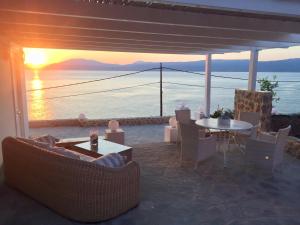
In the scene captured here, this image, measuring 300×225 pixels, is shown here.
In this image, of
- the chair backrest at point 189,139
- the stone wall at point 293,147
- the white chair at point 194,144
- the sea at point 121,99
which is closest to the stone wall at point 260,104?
the stone wall at point 293,147

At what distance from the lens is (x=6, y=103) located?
5.05 metres

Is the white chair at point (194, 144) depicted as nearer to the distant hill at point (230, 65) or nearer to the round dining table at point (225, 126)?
the round dining table at point (225, 126)

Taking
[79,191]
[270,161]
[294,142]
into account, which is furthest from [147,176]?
[294,142]

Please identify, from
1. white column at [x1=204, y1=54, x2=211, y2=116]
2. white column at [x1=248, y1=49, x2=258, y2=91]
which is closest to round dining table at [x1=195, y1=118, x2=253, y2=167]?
white column at [x1=248, y1=49, x2=258, y2=91]

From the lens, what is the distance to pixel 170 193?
12.3 feet

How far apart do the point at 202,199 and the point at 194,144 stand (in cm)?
120

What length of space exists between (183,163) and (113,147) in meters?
1.42

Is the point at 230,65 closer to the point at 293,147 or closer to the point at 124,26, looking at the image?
the point at 293,147

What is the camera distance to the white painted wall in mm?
4738

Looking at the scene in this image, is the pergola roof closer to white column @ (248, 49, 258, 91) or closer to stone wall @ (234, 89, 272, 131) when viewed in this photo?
stone wall @ (234, 89, 272, 131)

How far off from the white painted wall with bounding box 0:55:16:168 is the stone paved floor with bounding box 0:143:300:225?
4.76ft

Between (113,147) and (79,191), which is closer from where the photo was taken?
(79,191)

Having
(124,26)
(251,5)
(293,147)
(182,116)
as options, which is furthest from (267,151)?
(124,26)

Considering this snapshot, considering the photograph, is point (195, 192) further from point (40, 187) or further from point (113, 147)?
point (40, 187)
